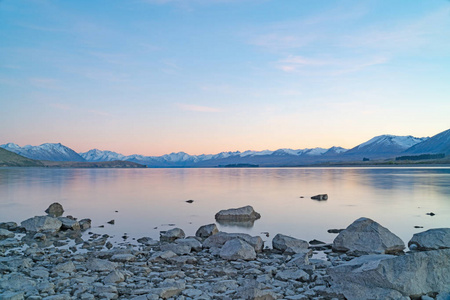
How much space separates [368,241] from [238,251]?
5136mm

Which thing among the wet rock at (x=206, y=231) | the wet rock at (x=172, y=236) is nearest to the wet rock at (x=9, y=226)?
the wet rock at (x=172, y=236)

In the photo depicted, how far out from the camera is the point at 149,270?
10.2 metres

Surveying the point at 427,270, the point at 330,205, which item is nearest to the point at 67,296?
the point at 427,270

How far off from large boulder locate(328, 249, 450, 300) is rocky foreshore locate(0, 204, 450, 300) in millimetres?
22

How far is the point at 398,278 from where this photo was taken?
785 cm

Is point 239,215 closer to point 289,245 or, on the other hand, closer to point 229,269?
point 289,245

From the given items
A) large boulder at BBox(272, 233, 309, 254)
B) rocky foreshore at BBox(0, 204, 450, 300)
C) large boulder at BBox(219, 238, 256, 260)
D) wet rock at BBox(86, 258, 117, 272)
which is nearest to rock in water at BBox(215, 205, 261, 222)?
rocky foreshore at BBox(0, 204, 450, 300)

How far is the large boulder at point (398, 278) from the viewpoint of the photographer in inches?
307

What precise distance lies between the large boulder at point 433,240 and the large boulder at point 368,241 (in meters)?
0.54

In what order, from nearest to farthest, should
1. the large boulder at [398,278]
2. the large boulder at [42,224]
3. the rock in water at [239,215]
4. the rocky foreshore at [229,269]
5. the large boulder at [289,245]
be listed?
the large boulder at [398,278], the rocky foreshore at [229,269], the large boulder at [289,245], the large boulder at [42,224], the rock in water at [239,215]

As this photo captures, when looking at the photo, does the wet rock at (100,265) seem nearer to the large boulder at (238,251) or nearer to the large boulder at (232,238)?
the large boulder at (238,251)

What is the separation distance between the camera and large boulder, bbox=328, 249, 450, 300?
7.79 m

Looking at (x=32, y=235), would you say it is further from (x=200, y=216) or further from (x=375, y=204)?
(x=375, y=204)

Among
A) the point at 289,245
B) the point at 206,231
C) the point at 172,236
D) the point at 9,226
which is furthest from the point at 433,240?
the point at 9,226
